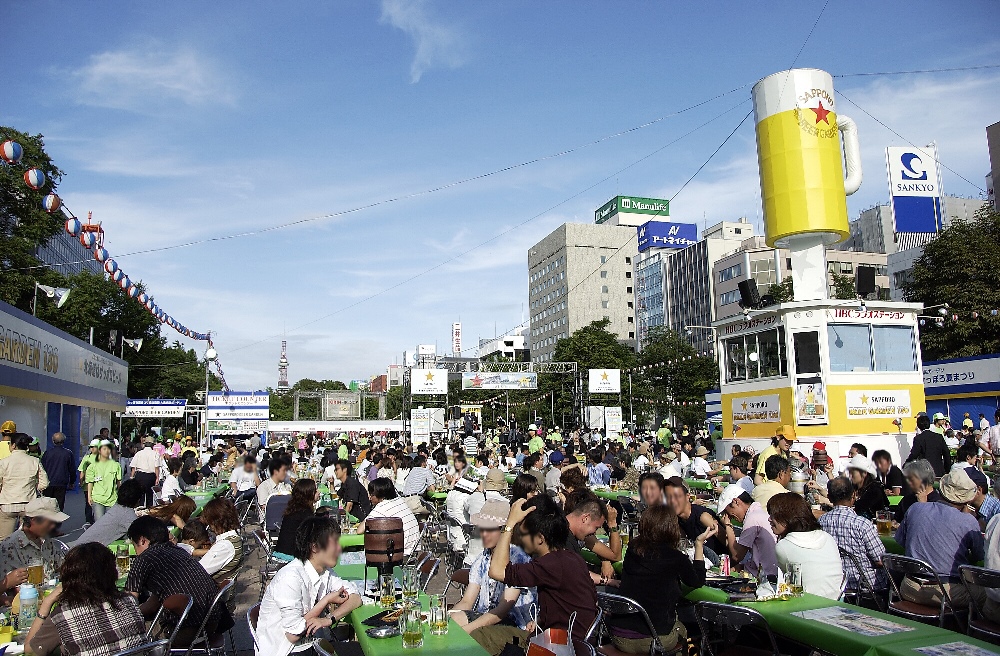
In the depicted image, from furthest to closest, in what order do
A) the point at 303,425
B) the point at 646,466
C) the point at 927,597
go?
the point at 303,425 < the point at 646,466 < the point at 927,597

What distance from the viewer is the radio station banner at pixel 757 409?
22153 mm

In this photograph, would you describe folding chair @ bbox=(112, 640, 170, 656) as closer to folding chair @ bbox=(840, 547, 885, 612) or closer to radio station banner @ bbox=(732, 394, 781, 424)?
folding chair @ bbox=(840, 547, 885, 612)

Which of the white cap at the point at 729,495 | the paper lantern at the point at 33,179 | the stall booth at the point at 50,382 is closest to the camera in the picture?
the white cap at the point at 729,495

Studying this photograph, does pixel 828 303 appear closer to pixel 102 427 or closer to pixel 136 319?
pixel 102 427

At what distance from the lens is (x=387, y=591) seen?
5.18 m

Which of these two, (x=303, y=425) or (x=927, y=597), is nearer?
(x=927, y=597)

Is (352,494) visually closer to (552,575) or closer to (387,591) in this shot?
(387,591)

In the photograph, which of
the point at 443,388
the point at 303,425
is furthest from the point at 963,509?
the point at 303,425

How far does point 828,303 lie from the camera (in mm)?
21188

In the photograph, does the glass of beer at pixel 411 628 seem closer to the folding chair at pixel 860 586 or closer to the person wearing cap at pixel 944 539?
the folding chair at pixel 860 586

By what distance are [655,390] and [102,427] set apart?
121 ft

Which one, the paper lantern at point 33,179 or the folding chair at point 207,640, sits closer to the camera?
the folding chair at point 207,640

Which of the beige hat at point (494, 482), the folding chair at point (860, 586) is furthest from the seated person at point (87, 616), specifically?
the beige hat at point (494, 482)

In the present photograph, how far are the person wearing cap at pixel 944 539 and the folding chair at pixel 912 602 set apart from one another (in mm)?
44
